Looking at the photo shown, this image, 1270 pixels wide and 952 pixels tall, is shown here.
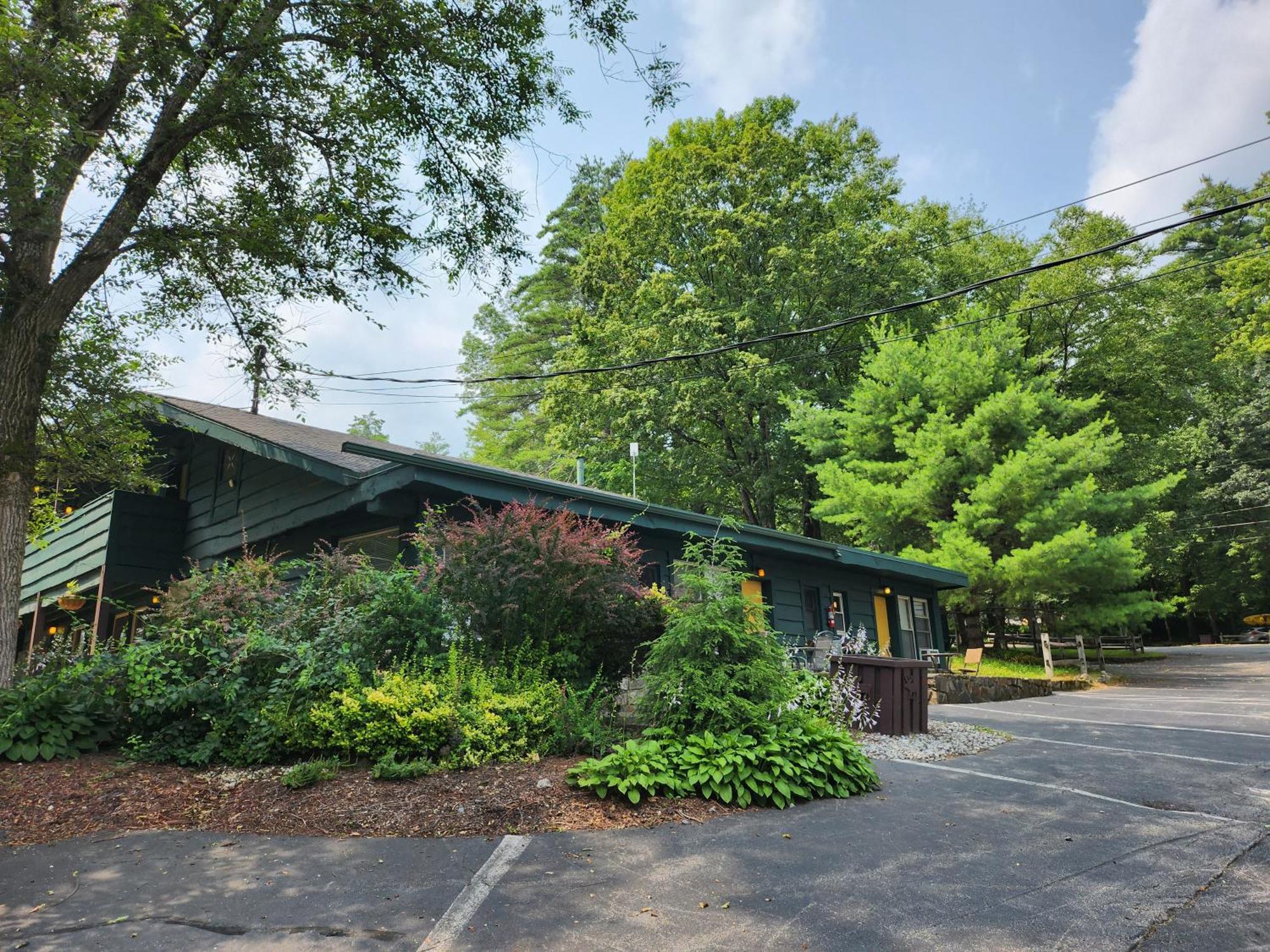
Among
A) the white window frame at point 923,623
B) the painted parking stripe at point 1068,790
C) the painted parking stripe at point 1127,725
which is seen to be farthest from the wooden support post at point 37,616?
the white window frame at point 923,623

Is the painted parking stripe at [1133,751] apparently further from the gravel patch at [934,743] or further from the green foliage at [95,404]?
the green foliage at [95,404]

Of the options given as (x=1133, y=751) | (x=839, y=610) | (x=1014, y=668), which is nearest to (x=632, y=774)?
(x=1133, y=751)

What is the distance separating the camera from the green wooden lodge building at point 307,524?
10.0 m

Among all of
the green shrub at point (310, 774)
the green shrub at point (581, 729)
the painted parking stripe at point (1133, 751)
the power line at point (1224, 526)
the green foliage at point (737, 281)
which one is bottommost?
the painted parking stripe at point (1133, 751)

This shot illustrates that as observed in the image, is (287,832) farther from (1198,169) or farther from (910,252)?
(910,252)

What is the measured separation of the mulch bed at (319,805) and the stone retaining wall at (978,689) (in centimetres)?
1057

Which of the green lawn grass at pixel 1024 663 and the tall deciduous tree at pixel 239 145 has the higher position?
the tall deciduous tree at pixel 239 145

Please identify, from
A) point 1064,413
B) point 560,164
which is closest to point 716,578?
point 560,164

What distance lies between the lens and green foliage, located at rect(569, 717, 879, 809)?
5254mm

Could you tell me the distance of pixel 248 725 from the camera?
6234 mm

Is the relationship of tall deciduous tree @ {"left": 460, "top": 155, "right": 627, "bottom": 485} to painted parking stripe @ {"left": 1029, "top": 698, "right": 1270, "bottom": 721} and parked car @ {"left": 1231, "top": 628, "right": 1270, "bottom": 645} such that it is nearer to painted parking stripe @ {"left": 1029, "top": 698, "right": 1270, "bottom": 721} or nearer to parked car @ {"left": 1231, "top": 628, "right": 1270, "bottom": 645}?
painted parking stripe @ {"left": 1029, "top": 698, "right": 1270, "bottom": 721}

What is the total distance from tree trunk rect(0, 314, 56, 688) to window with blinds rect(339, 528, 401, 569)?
3741 millimetres

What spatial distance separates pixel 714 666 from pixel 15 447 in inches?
258

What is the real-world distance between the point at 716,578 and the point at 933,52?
9262mm
